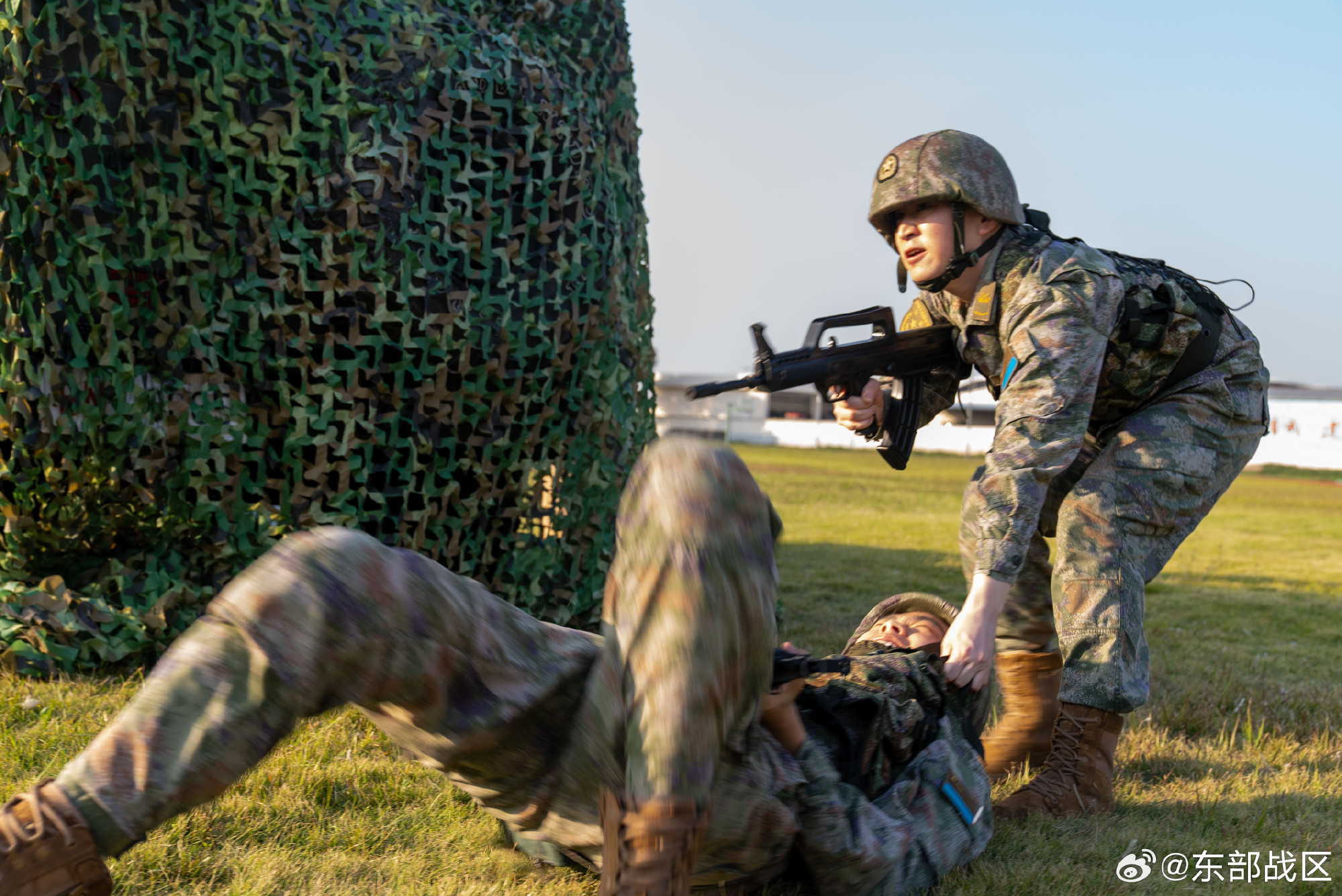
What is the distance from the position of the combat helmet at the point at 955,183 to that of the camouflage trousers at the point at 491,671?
187cm

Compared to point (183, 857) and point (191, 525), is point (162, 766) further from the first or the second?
point (191, 525)

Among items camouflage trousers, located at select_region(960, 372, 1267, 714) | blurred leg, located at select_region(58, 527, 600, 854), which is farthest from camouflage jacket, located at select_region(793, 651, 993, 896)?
blurred leg, located at select_region(58, 527, 600, 854)

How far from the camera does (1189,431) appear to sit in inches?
134

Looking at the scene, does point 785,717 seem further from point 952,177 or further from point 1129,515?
point 952,177

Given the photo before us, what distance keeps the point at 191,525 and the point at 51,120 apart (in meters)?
1.65

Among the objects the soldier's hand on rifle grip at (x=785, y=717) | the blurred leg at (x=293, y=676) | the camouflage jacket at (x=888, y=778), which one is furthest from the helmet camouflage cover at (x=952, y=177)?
the blurred leg at (x=293, y=676)

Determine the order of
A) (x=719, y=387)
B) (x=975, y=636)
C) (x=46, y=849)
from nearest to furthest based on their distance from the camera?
(x=46, y=849) → (x=975, y=636) → (x=719, y=387)

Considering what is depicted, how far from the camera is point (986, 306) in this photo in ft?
10.9

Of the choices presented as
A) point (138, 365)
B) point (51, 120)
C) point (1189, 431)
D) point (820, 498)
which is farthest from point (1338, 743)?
point (820, 498)

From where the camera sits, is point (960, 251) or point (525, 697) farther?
point (960, 251)

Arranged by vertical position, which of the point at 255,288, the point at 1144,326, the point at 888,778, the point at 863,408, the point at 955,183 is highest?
the point at 955,183

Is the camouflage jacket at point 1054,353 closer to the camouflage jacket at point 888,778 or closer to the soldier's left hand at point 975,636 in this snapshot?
the soldier's left hand at point 975,636

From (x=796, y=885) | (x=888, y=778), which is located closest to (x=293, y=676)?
(x=796, y=885)

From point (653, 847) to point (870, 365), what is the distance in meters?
2.42
